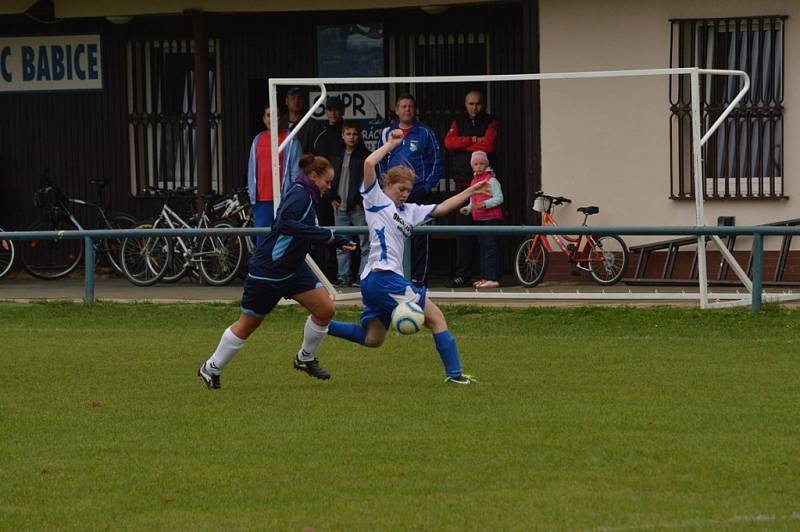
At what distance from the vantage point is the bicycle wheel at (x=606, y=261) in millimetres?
16844

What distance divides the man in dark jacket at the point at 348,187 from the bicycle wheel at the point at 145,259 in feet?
6.37

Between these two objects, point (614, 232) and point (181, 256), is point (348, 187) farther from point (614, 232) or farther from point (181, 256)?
point (614, 232)

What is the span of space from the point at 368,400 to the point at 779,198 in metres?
7.95

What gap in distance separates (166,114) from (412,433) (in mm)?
11612

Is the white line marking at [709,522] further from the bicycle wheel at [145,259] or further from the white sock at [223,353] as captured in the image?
the bicycle wheel at [145,259]

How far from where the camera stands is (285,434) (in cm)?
880

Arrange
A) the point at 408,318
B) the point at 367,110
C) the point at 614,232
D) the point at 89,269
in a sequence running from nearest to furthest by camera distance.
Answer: the point at 408,318 → the point at 614,232 → the point at 89,269 → the point at 367,110

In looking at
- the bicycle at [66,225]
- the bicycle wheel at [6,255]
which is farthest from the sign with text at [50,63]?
the bicycle wheel at [6,255]

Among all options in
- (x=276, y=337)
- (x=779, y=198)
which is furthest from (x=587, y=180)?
(x=276, y=337)

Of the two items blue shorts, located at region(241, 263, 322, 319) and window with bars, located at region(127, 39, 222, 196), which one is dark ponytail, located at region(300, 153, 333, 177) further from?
window with bars, located at region(127, 39, 222, 196)

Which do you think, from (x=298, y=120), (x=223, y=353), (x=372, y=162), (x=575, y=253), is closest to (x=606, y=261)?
(x=575, y=253)

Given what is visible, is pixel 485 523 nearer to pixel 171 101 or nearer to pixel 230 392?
pixel 230 392

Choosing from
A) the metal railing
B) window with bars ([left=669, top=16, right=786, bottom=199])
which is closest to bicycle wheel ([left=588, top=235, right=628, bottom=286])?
window with bars ([left=669, top=16, right=786, bottom=199])

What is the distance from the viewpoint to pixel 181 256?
59.1 ft
